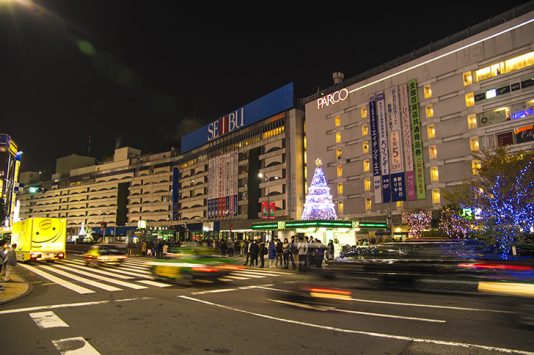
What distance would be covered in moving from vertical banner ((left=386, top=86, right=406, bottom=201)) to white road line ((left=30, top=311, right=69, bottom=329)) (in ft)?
145

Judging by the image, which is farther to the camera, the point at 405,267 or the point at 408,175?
the point at 408,175

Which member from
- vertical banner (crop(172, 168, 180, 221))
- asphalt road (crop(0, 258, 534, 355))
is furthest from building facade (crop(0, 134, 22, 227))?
asphalt road (crop(0, 258, 534, 355))

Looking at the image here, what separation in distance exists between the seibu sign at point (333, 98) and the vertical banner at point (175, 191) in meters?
46.2

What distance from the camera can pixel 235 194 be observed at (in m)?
73.8

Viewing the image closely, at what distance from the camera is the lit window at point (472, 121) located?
1686 inches

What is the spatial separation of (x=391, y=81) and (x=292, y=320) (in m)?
48.5

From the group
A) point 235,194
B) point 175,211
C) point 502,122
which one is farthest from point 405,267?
point 175,211

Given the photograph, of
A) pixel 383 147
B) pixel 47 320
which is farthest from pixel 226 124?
pixel 47 320

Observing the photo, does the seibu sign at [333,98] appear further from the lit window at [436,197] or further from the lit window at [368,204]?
the lit window at [436,197]

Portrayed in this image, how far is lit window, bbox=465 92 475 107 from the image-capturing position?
43156mm

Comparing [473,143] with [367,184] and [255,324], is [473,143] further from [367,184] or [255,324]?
[255,324]

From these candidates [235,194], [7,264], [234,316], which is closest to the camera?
[234,316]

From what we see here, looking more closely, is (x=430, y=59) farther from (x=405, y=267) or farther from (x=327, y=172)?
(x=405, y=267)

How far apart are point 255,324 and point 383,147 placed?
45535mm
